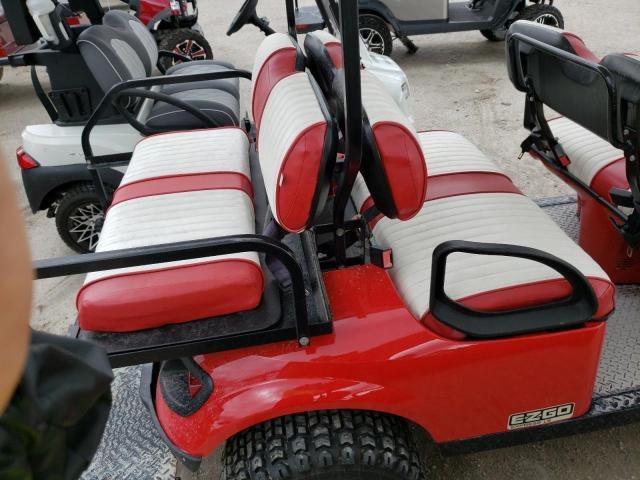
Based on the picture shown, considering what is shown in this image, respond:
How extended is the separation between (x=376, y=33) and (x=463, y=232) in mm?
4299

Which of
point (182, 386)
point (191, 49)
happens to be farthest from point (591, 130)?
point (191, 49)

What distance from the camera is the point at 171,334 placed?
48.8 inches

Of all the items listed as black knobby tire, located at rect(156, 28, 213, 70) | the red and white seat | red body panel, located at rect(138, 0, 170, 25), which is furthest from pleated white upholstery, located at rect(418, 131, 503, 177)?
red body panel, located at rect(138, 0, 170, 25)

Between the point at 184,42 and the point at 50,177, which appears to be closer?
the point at 50,177

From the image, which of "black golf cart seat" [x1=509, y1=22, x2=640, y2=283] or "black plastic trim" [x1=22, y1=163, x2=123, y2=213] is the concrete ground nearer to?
"black plastic trim" [x1=22, y1=163, x2=123, y2=213]

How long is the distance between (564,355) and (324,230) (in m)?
0.66

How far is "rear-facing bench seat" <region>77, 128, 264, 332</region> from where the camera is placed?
48.6 inches

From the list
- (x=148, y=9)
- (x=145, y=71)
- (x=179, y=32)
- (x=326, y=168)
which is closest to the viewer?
(x=326, y=168)

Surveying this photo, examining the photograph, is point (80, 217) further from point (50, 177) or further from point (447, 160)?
point (447, 160)

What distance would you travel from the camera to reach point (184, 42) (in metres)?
5.05

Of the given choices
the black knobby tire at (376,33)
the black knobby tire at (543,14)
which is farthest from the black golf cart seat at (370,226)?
the black knobby tire at (543,14)

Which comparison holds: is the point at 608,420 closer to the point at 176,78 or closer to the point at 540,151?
the point at 540,151

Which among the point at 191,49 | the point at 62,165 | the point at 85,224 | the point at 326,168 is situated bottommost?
the point at 85,224

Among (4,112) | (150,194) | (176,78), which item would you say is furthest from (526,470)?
(4,112)
